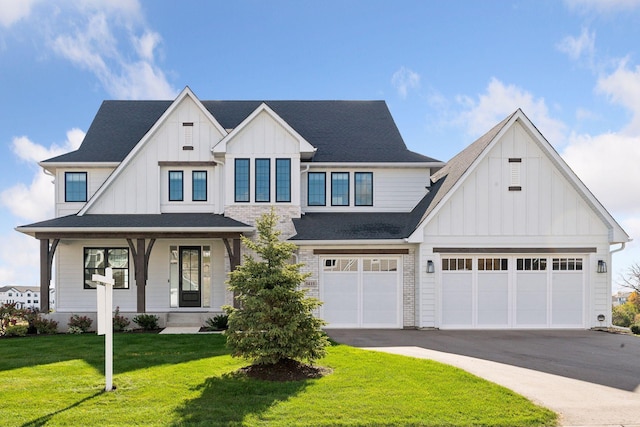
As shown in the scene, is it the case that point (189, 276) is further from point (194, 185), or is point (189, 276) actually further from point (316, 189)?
point (316, 189)

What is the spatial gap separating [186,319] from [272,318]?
8.37 m

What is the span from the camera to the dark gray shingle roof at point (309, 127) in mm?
17922

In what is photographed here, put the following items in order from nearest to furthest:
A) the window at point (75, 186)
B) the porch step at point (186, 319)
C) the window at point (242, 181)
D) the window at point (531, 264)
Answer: the window at point (531, 264) < the porch step at point (186, 319) < the window at point (242, 181) < the window at point (75, 186)

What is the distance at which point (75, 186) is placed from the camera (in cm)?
1766

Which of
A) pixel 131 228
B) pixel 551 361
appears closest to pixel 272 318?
pixel 551 361

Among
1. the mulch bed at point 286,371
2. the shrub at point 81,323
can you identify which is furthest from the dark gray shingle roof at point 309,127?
the mulch bed at point 286,371

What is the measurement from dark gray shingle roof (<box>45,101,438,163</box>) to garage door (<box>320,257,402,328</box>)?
4.42 metres

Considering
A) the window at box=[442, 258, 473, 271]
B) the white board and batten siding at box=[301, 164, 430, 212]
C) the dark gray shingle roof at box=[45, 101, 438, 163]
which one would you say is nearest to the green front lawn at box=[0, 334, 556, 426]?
the window at box=[442, 258, 473, 271]

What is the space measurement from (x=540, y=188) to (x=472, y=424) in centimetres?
1129

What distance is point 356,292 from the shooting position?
1562cm

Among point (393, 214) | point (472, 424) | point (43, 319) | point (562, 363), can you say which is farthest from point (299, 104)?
point (472, 424)

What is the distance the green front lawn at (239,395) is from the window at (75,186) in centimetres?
858

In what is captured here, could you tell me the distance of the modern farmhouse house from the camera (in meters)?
15.3

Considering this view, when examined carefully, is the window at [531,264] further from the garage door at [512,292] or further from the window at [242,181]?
the window at [242,181]
